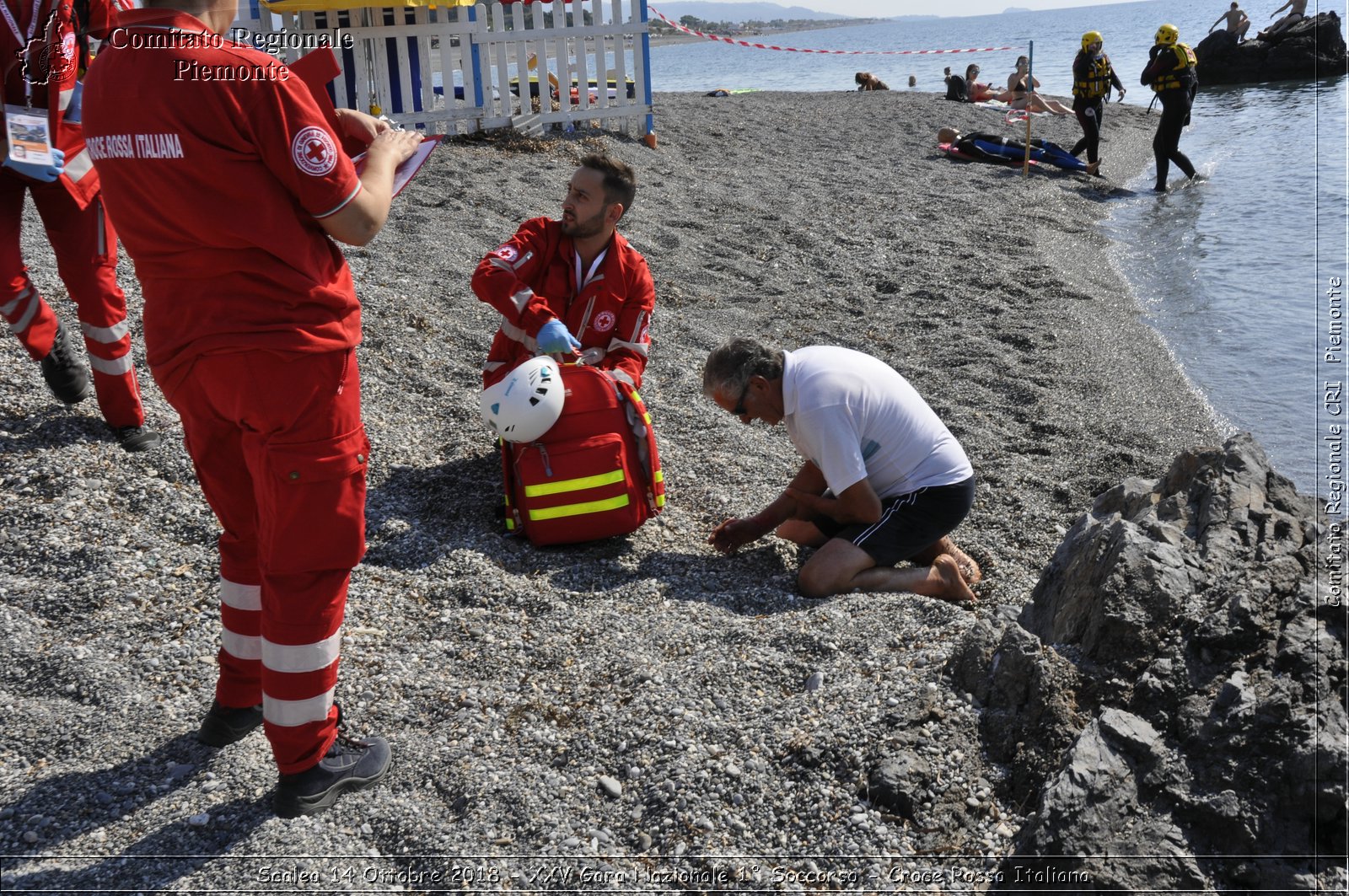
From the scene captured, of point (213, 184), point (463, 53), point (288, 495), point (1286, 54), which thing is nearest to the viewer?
point (213, 184)

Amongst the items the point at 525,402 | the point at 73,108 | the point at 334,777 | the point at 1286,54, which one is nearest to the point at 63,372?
the point at 73,108

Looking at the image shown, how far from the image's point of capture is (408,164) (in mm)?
2617

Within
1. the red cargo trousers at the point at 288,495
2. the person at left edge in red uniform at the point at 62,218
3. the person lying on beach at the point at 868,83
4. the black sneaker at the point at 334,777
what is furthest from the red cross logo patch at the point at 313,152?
the person lying on beach at the point at 868,83

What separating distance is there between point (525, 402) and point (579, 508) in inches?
19.6

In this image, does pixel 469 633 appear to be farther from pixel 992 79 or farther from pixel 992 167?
pixel 992 79

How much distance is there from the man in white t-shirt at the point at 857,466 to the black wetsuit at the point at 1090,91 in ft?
37.8

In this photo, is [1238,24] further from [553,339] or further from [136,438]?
[136,438]

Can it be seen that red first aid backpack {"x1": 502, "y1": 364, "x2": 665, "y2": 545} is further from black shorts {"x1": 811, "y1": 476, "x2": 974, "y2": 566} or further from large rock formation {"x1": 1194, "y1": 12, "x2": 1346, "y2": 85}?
large rock formation {"x1": 1194, "y1": 12, "x2": 1346, "y2": 85}

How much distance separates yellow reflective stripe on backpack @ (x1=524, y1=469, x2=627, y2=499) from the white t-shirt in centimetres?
76

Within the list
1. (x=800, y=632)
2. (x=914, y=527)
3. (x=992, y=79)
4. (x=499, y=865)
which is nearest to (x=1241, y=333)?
(x=914, y=527)

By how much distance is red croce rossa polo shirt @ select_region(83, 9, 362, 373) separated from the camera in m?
2.11

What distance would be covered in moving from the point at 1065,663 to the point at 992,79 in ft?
104

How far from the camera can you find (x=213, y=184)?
7.08ft

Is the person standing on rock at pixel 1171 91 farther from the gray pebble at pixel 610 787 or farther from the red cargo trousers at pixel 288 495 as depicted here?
the red cargo trousers at pixel 288 495
